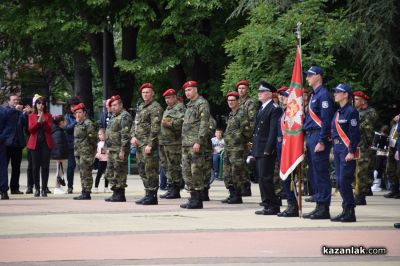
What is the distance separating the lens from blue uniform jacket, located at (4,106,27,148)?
22188 millimetres

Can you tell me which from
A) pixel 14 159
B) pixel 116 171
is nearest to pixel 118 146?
pixel 116 171

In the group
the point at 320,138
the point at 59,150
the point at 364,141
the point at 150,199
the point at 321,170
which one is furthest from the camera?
the point at 59,150

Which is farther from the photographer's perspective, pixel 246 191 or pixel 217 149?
pixel 217 149

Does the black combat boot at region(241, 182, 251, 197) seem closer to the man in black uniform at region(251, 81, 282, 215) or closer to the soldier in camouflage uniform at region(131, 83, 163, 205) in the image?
the soldier in camouflage uniform at region(131, 83, 163, 205)

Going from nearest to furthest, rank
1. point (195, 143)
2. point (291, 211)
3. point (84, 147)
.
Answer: point (291, 211)
point (195, 143)
point (84, 147)

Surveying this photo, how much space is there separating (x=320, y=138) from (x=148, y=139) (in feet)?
15.6

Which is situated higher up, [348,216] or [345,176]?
[345,176]

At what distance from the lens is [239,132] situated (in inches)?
777

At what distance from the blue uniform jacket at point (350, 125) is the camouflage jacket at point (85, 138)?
7161 mm

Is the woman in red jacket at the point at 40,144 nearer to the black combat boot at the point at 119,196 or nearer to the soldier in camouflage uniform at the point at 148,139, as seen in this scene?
the black combat boot at the point at 119,196

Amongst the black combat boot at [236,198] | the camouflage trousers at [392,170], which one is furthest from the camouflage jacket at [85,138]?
the camouflage trousers at [392,170]

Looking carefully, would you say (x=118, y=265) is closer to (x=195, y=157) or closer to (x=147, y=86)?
(x=195, y=157)

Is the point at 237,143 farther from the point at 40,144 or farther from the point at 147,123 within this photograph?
the point at 40,144

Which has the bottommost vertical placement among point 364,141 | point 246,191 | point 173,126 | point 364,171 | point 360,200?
point 360,200
